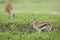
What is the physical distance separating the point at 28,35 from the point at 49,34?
0.98 m

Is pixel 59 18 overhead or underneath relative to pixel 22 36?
underneath

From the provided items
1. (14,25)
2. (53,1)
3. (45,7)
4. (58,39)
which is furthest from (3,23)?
(53,1)

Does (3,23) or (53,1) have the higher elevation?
(3,23)

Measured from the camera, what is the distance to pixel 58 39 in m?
13.3

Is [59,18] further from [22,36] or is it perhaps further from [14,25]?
[22,36]

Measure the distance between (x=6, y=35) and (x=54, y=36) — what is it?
85.8 inches

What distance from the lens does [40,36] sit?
13.5 m

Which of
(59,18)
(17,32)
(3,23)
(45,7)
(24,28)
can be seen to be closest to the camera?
(17,32)

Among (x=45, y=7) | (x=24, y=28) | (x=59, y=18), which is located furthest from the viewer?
(x=45, y=7)

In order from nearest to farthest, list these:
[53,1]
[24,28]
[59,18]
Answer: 1. [24,28]
2. [59,18]
3. [53,1]

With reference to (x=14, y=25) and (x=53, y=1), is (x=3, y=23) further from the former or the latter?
(x=53, y=1)

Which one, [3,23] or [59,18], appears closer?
[3,23]

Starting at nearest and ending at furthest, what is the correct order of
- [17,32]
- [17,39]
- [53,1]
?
[17,39] → [17,32] → [53,1]

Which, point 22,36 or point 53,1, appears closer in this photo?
point 22,36
